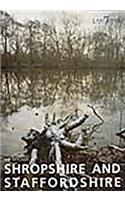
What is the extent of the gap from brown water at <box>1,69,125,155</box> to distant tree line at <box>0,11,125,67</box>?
0.04 meters

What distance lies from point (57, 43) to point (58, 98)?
0.17 m

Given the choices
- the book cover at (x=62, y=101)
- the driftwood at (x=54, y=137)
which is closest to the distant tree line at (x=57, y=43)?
the book cover at (x=62, y=101)

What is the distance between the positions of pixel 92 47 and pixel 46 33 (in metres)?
0.15

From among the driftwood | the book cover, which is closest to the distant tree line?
the book cover

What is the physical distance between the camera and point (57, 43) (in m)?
→ 1.59

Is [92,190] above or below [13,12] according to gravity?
below

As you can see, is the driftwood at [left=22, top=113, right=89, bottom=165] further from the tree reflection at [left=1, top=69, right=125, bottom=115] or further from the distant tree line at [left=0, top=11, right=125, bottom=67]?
the distant tree line at [left=0, top=11, right=125, bottom=67]

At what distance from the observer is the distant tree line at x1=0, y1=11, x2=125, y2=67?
5.17 ft

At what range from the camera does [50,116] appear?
5.24 feet

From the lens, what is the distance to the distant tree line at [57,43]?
158 centimetres

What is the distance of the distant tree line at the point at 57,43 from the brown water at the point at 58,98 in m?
0.04

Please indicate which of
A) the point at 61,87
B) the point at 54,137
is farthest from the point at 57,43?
the point at 54,137
